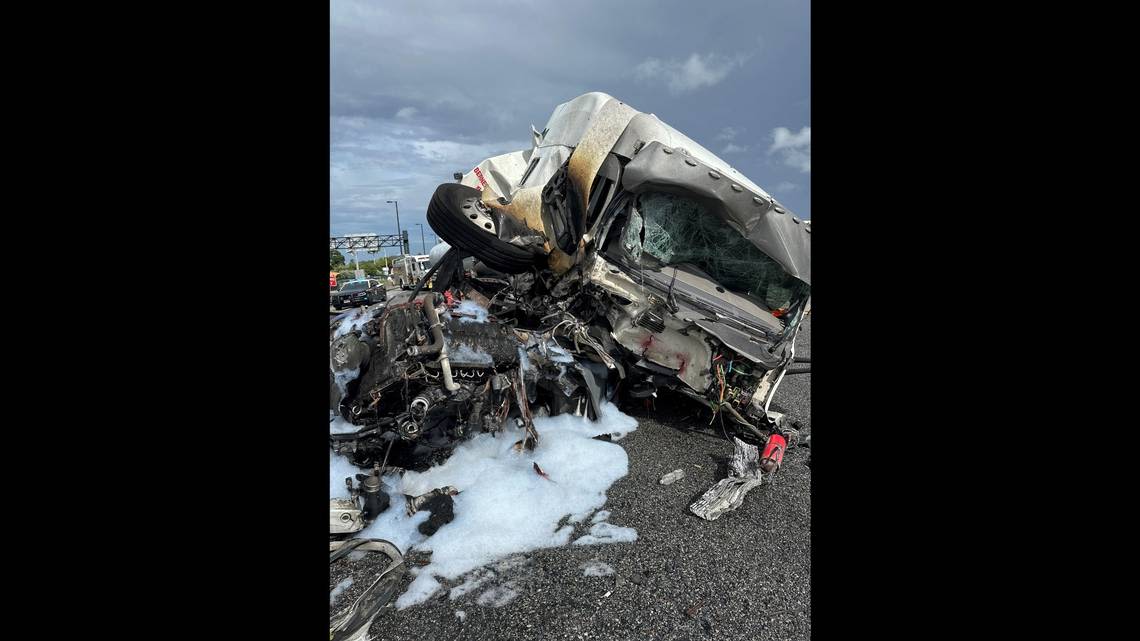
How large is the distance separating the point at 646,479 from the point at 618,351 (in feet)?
4.04

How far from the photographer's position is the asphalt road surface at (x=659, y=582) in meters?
2.14

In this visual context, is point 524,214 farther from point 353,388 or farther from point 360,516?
point 360,516

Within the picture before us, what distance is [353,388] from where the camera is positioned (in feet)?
11.9

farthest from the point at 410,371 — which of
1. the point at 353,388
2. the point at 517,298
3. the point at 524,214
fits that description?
the point at 524,214

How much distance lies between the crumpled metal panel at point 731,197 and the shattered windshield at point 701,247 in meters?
0.20

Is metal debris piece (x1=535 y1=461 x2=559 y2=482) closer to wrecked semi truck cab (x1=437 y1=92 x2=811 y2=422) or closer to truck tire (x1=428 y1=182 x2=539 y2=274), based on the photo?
wrecked semi truck cab (x1=437 y1=92 x2=811 y2=422)

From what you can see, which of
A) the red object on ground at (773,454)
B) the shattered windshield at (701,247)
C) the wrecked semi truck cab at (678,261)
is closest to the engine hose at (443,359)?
the wrecked semi truck cab at (678,261)

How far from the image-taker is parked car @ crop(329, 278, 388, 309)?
1545 centimetres

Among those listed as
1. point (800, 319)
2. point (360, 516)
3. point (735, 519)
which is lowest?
point (360, 516)

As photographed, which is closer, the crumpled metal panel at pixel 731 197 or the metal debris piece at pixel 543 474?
the metal debris piece at pixel 543 474

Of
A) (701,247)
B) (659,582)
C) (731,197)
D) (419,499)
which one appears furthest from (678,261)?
(419,499)

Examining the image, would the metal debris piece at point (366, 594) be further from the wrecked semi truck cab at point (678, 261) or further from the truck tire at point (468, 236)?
the truck tire at point (468, 236)
